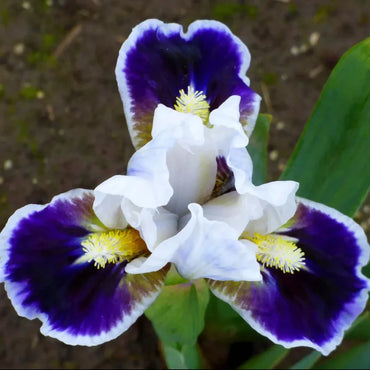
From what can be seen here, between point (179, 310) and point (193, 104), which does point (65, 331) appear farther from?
point (193, 104)

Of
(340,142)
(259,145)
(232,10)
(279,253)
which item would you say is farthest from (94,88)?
(279,253)

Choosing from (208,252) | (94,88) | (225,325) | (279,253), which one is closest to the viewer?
(208,252)

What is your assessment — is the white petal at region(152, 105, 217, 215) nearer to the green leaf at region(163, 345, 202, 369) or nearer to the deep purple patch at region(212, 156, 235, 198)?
the deep purple patch at region(212, 156, 235, 198)

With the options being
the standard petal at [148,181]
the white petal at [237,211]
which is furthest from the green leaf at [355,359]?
the standard petal at [148,181]

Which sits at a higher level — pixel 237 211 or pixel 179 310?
pixel 237 211

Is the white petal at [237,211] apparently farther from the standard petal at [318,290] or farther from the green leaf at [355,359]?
the green leaf at [355,359]
